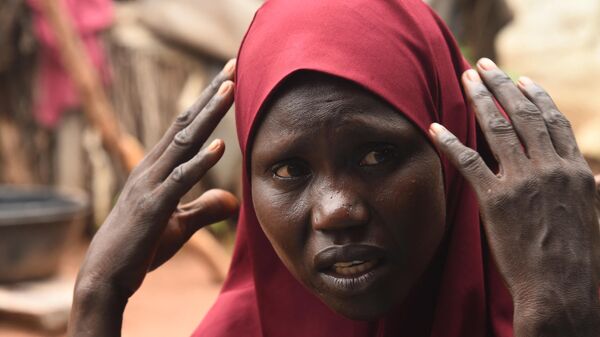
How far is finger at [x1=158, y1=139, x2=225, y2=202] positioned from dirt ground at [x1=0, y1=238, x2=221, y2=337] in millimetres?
3192

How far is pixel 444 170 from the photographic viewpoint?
Result: 226cm

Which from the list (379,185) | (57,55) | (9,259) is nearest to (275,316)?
(379,185)

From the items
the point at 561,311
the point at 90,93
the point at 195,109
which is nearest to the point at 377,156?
the point at 561,311

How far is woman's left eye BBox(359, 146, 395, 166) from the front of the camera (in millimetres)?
2123

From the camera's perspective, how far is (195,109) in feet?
8.46

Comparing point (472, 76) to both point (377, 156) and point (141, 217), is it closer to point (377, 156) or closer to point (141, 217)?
point (377, 156)

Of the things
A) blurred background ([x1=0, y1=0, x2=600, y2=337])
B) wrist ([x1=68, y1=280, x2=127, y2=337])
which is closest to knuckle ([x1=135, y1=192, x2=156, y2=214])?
wrist ([x1=68, y1=280, x2=127, y2=337])

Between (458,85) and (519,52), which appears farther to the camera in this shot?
(519,52)

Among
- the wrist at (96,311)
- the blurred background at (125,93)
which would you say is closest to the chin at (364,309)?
the wrist at (96,311)

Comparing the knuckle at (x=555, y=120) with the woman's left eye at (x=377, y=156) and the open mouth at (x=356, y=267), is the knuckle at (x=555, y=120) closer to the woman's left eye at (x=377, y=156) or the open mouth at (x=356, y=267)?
the woman's left eye at (x=377, y=156)

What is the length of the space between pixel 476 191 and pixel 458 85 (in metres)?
0.36

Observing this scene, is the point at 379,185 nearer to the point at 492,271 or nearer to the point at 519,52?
the point at 492,271

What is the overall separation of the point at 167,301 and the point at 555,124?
4.66m

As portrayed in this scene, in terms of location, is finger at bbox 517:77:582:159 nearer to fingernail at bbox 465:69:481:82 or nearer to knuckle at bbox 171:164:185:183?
fingernail at bbox 465:69:481:82
